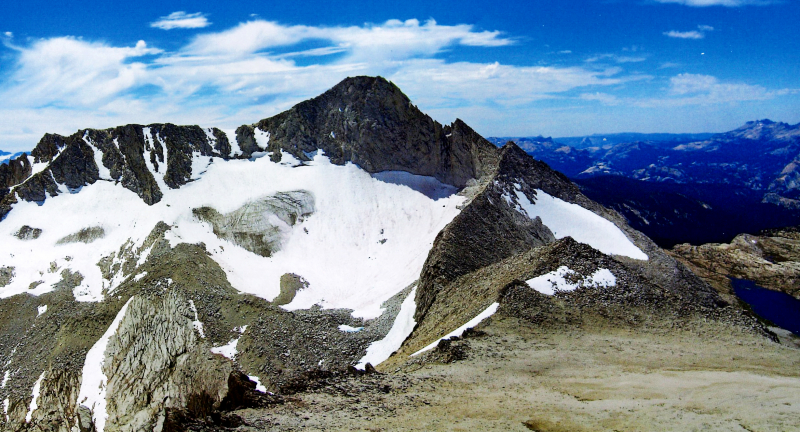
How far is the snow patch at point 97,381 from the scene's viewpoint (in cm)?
3619

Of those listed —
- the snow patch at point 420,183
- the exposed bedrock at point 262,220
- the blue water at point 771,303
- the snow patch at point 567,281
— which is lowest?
the blue water at point 771,303

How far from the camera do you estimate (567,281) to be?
33.0 m

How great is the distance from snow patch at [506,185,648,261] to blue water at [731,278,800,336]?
3911cm

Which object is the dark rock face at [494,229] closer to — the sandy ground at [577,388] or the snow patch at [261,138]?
the sandy ground at [577,388]

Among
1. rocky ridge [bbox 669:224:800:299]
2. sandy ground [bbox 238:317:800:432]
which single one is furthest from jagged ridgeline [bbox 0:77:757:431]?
rocky ridge [bbox 669:224:800:299]

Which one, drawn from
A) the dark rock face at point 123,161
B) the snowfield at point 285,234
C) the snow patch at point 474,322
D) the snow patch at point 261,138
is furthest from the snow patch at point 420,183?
the snow patch at point 474,322

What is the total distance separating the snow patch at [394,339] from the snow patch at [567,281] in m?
13.8

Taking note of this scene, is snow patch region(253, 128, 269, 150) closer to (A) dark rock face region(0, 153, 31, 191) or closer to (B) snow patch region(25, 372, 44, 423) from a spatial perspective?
(A) dark rock face region(0, 153, 31, 191)

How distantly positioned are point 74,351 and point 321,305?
25113 mm

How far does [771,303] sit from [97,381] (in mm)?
109186

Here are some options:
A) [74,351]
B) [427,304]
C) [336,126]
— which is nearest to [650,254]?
[427,304]

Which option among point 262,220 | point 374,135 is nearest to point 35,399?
point 262,220

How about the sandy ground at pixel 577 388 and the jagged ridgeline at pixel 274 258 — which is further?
the jagged ridgeline at pixel 274 258

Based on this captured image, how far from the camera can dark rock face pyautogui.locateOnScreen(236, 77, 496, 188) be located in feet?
267
